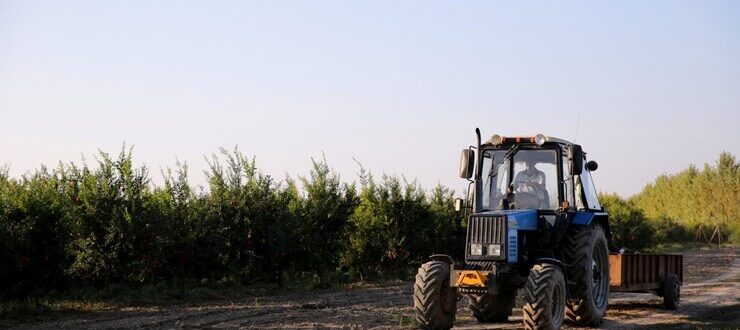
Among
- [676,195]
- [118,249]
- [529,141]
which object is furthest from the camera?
[676,195]

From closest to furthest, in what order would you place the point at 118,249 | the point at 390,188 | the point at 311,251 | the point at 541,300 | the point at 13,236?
the point at 541,300 → the point at 13,236 → the point at 118,249 → the point at 311,251 → the point at 390,188

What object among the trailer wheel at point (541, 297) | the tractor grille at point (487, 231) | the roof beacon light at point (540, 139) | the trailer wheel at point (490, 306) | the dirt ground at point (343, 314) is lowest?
the dirt ground at point (343, 314)

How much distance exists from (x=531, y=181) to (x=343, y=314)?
4230 mm

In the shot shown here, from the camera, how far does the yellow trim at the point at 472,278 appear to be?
1009cm

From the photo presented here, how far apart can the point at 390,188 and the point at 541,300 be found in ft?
50.0

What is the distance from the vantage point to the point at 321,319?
12859 millimetres

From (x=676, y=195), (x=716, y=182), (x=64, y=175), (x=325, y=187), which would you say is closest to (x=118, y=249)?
(x=64, y=175)

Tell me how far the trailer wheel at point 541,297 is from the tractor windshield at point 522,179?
1.73 meters

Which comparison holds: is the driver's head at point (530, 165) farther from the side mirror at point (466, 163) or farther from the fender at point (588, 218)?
the side mirror at point (466, 163)

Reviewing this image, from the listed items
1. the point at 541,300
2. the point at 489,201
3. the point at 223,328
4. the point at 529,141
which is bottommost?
the point at 223,328

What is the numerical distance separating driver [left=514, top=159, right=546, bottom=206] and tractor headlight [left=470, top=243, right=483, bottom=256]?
137cm

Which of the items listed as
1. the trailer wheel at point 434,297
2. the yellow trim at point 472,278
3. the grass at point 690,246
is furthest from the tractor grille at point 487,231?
the grass at point 690,246

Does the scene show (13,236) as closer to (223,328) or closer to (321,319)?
(223,328)

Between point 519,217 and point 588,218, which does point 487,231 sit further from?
point 588,218
